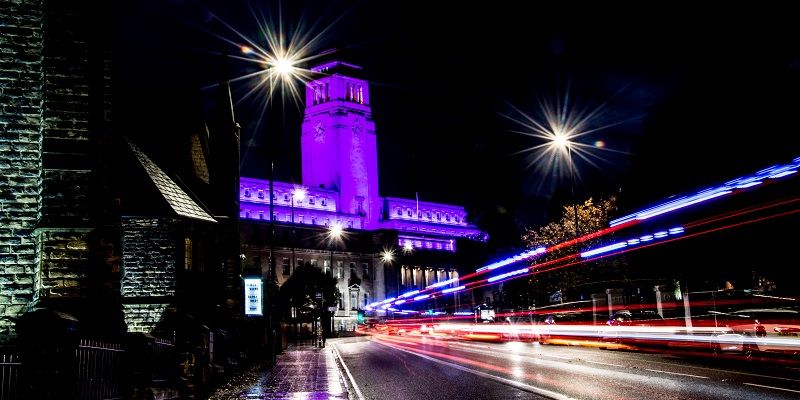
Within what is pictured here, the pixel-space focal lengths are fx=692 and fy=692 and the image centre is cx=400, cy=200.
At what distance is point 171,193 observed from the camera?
91.6ft

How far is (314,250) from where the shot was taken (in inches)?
4875

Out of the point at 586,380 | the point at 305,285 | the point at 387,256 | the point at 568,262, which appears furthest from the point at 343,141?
the point at 586,380

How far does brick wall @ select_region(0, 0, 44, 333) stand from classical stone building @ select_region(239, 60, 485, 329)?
110m

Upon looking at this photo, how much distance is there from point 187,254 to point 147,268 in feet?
7.19

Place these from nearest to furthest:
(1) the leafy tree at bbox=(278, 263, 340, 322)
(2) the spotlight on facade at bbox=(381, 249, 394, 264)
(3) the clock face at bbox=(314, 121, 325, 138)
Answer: (1) the leafy tree at bbox=(278, 263, 340, 322), (2) the spotlight on facade at bbox=(381, 249, 394, 264), (3) the clock face at bbox=(314, 121, 325, 138)

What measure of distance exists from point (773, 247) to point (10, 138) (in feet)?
81.0

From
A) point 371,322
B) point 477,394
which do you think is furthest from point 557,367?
point 371,322

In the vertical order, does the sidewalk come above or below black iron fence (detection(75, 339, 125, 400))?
below

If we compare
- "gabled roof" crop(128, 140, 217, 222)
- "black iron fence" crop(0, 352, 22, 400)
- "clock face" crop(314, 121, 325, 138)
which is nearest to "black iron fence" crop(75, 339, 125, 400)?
"black iron fence" crop(0, 352, 22, 400)

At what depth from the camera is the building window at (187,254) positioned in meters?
26.3

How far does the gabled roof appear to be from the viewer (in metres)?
26.8

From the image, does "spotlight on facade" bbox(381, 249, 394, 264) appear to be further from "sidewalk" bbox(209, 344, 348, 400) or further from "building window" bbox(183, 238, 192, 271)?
"sidewalk" bbox(209, 344, 348, 400)

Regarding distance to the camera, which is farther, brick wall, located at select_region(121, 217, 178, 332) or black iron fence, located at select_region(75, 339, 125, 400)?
brick wall, located at select_region(121, 217, 178, 332)

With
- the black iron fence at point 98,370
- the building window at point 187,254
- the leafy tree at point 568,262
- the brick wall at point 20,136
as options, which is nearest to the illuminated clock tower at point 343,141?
the leafy tree at point 568,262
